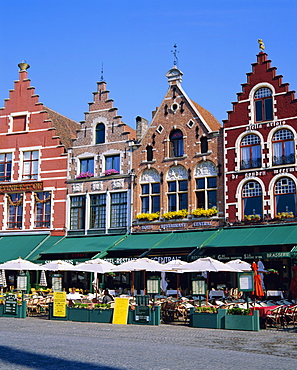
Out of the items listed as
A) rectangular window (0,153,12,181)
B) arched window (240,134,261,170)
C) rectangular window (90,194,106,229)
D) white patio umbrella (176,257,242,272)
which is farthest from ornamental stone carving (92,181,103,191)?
white patio umbrella (176,257,242,272)

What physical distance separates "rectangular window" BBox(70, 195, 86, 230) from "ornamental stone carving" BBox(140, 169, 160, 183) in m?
4.00

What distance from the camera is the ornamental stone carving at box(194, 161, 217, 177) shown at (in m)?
29.4

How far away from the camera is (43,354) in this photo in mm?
11961

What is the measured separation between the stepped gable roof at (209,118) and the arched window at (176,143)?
5.70 ft

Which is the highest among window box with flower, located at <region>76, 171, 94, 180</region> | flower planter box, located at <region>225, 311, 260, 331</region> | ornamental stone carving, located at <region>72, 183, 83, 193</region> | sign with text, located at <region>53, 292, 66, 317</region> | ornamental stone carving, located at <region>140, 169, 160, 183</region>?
window box with flower, located at <region>76, 171, 94, 180</region>

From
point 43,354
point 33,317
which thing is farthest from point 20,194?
point 43,354

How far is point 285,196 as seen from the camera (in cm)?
2720

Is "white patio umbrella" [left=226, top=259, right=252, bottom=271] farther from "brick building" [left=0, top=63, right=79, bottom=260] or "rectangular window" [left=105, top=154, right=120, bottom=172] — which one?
"brick building" [left=0, top=63, right=79, bottom=260]

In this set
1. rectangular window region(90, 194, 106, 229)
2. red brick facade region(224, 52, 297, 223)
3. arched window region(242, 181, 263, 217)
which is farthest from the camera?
rectangular window region(90, 194, 106, 229)

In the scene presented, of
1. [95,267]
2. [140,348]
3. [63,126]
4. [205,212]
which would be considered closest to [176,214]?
[205,212]

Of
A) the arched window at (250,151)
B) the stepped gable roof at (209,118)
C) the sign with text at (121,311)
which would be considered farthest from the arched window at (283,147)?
the sign with text at (121,311)

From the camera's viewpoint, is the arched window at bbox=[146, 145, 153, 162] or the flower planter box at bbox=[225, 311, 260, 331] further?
the arched window at bbox=[146, 145, 153, 162]

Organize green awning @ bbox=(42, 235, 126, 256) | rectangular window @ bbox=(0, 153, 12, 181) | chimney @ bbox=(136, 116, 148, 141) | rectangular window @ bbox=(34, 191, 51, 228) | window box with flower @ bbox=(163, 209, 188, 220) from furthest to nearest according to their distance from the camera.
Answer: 1. rectangular window @ bbox=(0, 153, 12, 181)
2. chimney @ bbox=(136, 116, 148, 141)
3. rectangular window @ bbox=(34, 191, 51, 228)
4. green awning @ bbox=(42, 235, 126, 256)
5. window box with flower @ bbox=(163, 209, 188, 220)

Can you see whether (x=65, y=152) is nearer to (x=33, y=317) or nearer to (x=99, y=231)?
(x=99, y=231)
